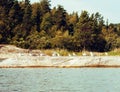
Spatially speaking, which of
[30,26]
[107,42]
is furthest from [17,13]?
[107,42]

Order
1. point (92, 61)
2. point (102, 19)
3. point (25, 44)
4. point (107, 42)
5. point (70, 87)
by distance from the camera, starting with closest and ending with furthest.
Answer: point (70, 87)
point (92, 61)
point (25, 44)
point (107, 42)
point (102, 19)

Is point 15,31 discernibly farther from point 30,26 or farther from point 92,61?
point 92,61

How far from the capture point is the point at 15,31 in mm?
88250

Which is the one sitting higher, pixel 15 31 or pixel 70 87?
pixel 15 31

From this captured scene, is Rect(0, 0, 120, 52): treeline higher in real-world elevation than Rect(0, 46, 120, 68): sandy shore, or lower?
higher

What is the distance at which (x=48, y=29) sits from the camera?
92.6 meters

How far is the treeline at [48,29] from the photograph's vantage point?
8469 centimetres

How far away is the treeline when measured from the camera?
8469 centimetres

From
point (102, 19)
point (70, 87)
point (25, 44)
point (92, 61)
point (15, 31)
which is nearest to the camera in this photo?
point (70, 87)

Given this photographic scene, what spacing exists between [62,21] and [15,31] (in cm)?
1293

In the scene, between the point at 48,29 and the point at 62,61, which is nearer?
the point at 62,61

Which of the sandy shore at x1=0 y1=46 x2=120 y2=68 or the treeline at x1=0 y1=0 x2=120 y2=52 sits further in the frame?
the treeline at x1=0 y1=0 x2=120 y2=52

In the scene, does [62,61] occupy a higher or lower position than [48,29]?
lower

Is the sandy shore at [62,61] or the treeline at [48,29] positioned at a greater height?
the treeline at [48,29]
